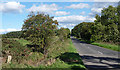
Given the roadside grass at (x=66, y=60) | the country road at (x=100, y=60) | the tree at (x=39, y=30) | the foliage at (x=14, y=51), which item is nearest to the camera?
the foliage at (x=14, y=51)

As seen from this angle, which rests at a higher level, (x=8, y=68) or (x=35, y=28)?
(x=35, y=28)

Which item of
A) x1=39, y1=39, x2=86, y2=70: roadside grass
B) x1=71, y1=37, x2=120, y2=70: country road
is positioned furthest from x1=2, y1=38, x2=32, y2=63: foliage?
x1=71, y1=37, x2=120, y2=70: country road

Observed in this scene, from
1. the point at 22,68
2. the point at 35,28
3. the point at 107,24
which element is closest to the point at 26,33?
the point at 35,28

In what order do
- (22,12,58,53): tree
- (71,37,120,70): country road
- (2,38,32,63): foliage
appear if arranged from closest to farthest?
(2,38,32,63): foliage < (71,37,120,70): country road < (22,12,58,53): tree

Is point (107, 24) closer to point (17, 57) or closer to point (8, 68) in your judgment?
point (17, 57)

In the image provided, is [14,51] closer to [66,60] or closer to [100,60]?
[66,60]

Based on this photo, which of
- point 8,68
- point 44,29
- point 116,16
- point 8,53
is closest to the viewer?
point 8,68

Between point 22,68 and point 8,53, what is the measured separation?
5.88 feet

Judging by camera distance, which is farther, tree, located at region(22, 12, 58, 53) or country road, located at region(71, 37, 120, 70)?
tree, located at region(22, 12, 58, 53)

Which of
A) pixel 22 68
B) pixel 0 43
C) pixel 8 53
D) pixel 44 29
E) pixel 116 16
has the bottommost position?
pixel 22 68

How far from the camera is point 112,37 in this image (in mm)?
10414

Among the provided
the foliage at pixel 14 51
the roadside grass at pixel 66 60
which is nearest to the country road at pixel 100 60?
the roadside grass at pixel 66 60

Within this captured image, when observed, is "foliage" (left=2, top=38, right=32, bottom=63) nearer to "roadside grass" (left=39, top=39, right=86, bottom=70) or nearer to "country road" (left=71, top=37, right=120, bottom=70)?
"roadside grass" (left=39, top=39, right=86, bottom=70)

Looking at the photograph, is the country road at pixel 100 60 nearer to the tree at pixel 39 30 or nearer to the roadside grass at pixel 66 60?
the roadside grass at pixel 66 60
